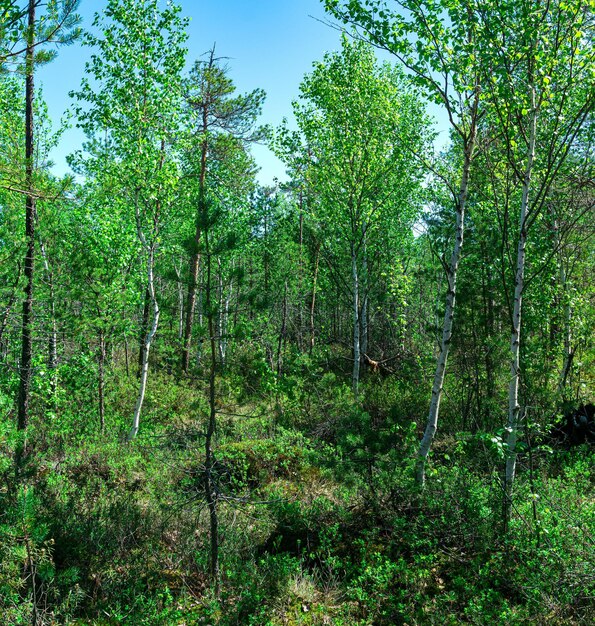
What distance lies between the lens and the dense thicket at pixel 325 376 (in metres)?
4.78

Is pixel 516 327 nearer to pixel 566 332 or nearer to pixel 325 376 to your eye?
pixel 566 332

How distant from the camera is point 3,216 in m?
11.8

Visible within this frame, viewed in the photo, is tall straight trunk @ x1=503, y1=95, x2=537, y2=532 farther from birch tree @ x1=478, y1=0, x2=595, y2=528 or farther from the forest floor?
the forest floor

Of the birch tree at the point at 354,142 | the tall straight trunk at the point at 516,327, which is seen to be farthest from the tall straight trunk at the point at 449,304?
the birch tree at the point at 354,142

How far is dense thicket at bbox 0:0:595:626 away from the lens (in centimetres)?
478

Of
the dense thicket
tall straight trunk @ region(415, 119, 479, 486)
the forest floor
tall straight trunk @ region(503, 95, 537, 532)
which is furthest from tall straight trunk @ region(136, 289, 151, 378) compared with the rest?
tall straight trunk @ region(503, 95, 537, 532)

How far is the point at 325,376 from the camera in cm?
1281

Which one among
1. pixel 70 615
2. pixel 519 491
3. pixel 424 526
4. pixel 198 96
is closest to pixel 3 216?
pixel 198 96

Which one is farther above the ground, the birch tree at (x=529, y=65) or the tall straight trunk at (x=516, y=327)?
the birch tree at (x=529, y=65)

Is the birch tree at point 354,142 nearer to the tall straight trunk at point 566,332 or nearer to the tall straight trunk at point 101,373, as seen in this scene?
the tall straight trunk at point 566,332

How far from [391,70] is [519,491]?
17532mm

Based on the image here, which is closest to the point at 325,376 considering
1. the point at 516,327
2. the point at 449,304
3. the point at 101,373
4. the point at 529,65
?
the point at 101,373

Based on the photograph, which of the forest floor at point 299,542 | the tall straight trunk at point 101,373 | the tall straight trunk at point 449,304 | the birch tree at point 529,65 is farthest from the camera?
the tall straight trunk at point 101,373

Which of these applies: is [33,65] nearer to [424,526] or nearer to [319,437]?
[424,526]
